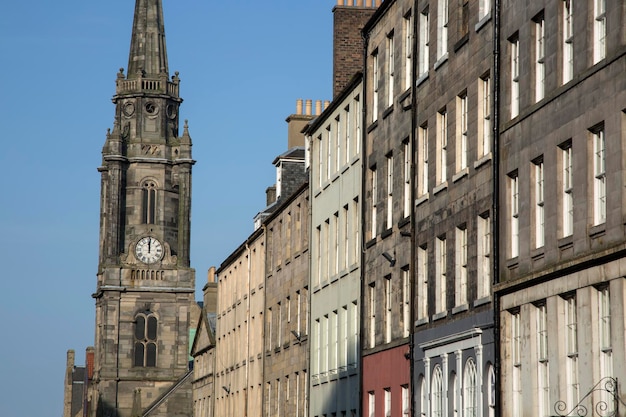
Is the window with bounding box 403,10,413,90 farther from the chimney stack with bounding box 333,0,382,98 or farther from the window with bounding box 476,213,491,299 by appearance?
the chimney stack with bounding box 333,0,382,98

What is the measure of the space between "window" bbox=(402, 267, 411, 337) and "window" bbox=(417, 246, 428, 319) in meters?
0.93

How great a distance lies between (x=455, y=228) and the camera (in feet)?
118

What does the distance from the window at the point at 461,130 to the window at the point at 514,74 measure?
351 cm

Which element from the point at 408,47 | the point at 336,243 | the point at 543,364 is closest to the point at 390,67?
the point at 408,47

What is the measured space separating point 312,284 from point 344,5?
1038 centimetres

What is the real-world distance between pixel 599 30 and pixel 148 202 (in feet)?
360

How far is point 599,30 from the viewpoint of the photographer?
27891 millimetres

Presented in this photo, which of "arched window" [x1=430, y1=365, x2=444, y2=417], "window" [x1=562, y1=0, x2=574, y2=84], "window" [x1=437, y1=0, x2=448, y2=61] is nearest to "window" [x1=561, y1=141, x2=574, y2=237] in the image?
"window" [x1=562, y1=0, x2=574, y2=84]

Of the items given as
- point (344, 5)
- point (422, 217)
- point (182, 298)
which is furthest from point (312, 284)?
point (182, 298)

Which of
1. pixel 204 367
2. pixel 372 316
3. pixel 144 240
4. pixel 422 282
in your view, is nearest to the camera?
pixel 422 282

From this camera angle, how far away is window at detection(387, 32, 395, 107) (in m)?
43.5

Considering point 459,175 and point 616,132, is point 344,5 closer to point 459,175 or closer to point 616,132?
point 459,175

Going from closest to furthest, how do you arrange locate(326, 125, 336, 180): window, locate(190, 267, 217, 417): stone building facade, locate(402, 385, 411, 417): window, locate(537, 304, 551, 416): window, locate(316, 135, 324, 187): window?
1. locate(537, 304, 551, 416): window
2. locate(402, 385, 411, 417): window
3. locate(326, 125, 336, 180): window
4. locate(316, 135, 324, 187): window
5. locate(190, 267, 217, 417): stone building facade

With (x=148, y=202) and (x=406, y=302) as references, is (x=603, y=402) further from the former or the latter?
(x=148, y=202)
